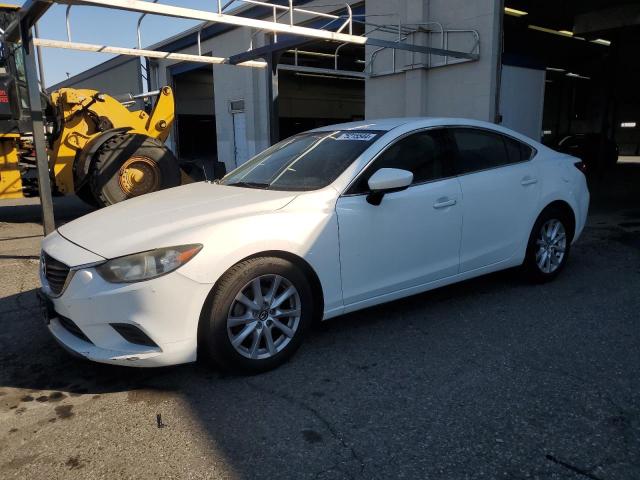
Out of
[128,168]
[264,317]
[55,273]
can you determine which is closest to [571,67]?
[128,168]

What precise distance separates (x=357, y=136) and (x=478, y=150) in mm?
1077

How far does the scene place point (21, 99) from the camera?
627 cm

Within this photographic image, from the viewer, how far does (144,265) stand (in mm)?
2760

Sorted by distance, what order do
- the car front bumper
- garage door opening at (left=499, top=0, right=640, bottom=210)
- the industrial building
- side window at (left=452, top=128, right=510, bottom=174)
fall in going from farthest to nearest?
garage door opening at (left=499, top=0, right=640, bottom=210) < the industrial building < side window at (left=452, top=128, right=510, bottom=174) < the car front bumper

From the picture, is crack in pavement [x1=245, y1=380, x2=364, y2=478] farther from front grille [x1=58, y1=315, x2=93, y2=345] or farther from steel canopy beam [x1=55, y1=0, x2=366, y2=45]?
steel canopy beam [x1=55, y1=0, x2=366, y2=45]

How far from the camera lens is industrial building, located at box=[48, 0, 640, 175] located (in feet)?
31.1

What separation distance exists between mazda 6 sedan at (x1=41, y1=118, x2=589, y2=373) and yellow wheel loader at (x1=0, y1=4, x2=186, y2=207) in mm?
4840

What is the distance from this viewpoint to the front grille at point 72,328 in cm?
288

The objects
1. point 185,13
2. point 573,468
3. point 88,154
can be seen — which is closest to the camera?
point 573,468

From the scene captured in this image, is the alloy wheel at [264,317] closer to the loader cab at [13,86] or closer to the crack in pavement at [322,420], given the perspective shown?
the crack in pavement at [322,420]

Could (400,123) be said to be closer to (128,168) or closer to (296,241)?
(296,241)

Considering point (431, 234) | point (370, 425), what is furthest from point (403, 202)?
point (370, 425)

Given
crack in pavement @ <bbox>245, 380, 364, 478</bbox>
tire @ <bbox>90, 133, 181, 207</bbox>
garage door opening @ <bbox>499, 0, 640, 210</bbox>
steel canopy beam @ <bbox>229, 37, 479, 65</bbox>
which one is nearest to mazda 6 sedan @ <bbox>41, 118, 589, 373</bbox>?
crack in pavement @ <bbox>245, 380, 364, 478</bbox>

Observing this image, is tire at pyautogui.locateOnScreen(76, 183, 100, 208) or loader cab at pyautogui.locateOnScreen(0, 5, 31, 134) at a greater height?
loader cab at pyautogui.locateOnScreen(0, 5, 31, 134)
